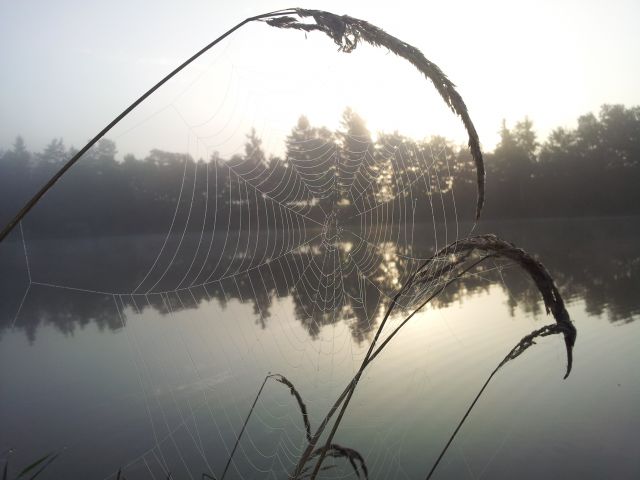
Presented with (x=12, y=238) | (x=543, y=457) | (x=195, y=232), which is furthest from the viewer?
(x=12, y=238)

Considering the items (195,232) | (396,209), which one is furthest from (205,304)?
(195,232)

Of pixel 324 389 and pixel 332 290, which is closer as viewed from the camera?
pixel 324 389

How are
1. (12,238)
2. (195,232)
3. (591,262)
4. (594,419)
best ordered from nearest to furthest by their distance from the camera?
1. (594,419)
2. (591,262)
3. (195,232)
4. (12,238)

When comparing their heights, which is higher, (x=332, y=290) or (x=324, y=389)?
(x=332, y=290)

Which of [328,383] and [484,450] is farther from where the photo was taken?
[328,383]

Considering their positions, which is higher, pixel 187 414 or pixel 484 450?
pixel 187 414

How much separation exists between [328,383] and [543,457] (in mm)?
2288

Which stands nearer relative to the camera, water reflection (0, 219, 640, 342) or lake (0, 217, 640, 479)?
lake (0, 217, 640, 479)

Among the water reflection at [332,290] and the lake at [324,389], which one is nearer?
the lake at [324,389]

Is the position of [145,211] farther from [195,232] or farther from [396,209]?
[396,209]

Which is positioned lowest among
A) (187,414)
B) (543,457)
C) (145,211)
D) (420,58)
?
(543,457)

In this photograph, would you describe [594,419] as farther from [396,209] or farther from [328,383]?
[396,209]

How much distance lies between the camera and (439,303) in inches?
421

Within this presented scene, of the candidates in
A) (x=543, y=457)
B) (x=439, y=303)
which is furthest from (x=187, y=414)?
(x=439, y=303)
